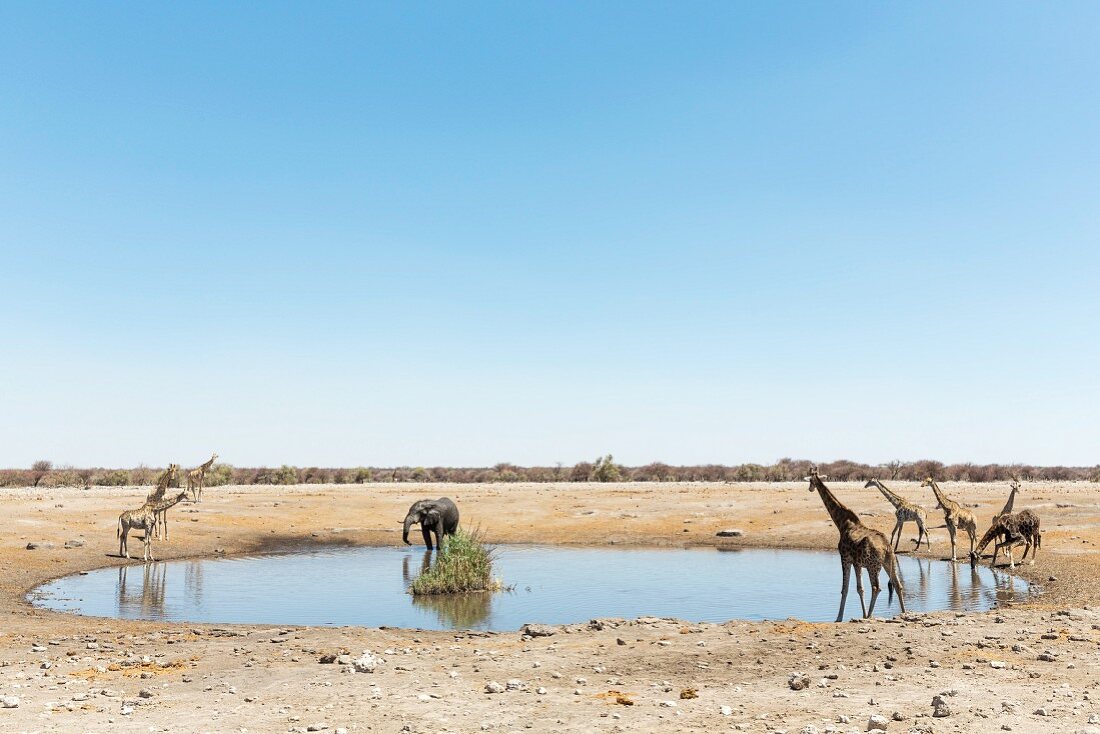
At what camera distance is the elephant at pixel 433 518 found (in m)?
29.6

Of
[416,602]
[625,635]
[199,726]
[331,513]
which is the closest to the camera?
[199,726]

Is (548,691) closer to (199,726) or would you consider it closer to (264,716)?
(264,716)

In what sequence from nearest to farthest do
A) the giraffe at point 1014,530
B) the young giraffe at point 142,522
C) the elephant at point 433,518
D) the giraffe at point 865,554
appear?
the giraffe at point 865,554 → the giraffe at point 1014,530 → the young giraffe at point 142,522 → the elephant at point 433,518

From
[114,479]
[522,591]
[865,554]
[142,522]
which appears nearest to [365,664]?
[865,554]

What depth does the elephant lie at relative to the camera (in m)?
29.6

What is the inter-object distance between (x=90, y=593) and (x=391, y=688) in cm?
1396

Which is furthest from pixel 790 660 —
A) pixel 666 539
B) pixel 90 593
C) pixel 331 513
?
pixel 331 513

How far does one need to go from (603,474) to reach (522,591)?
61.1 metres

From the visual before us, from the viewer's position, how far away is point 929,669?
35.0ft

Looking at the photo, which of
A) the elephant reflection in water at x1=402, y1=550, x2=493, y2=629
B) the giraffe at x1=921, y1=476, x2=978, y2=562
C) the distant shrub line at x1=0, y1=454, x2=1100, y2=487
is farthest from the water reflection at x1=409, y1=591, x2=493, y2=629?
the distant shrub line at x1=0, y1=454, x2=1100, y2=487

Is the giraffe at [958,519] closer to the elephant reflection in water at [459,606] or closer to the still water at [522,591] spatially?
the still water at [522,591]

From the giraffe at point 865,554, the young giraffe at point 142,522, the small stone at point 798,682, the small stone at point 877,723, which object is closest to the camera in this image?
the small stone at point 877,723

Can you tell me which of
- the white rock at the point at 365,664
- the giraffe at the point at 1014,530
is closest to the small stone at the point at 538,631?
the white rock at the point at 365,664

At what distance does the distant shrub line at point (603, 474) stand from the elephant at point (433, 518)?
4013 cm
